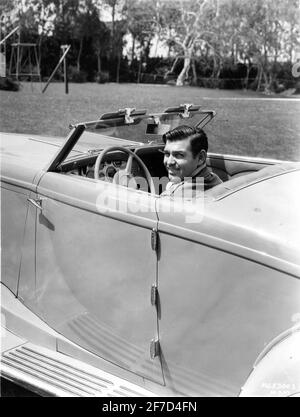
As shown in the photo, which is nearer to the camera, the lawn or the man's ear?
the man's ear

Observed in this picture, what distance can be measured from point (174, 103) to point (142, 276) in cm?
1011

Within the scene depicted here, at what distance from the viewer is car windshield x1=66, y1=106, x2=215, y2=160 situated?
251 centimetres

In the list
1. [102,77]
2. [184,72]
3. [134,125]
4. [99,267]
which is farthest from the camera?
[102,77]

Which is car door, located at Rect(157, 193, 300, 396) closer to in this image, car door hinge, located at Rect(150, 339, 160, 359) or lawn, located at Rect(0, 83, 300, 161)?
car door hinge, located at Rect(150, 339, 160, 359)

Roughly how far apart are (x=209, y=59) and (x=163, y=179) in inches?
468

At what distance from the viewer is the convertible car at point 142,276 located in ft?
5.83

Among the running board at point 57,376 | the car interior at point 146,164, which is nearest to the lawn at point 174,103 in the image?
the car interior at point 146,164

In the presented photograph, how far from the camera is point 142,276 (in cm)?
213

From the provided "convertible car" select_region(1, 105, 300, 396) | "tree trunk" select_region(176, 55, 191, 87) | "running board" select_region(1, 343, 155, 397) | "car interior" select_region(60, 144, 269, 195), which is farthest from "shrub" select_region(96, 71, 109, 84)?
"running board" select_region(1, 343, 155, 397)

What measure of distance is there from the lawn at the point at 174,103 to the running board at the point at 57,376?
4.25m

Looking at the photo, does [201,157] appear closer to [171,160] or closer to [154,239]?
[171,160]

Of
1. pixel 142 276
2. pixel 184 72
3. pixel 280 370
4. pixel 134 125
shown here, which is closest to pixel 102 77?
pixel 184 72

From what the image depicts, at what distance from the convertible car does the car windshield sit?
0.4 inches

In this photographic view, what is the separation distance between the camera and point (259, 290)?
5.77 feet
